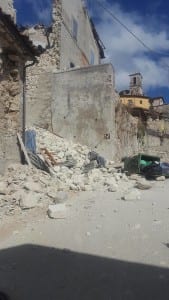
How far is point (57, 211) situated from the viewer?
24.3 feet

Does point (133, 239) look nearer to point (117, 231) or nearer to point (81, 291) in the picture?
point (117, 231)

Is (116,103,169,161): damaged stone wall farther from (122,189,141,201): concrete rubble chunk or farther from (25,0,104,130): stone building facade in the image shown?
(122,189,141,201): concrete rubble chunk

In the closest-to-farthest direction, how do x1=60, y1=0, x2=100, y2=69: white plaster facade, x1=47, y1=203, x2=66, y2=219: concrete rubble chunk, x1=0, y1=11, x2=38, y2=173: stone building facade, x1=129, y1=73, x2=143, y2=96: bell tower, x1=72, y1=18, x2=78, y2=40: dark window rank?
x1=47, y1=203, x2=66, y2=219: concrete rubble chunk → x1=0, y1=11, x2=38, y2=173: stone building facade → x1=60, y1=0, x2=100, y2=69: white plaster facade → x1=72, y1=18, x2=78, y2=40: dark window → x1=129, y1=73, x2=143, y2=96: bell tower

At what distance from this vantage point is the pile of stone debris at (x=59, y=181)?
807 cm

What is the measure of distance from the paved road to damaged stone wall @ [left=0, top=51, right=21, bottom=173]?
9.63 feet

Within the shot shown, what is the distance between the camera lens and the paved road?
161 inches

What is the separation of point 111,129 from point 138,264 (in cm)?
1250

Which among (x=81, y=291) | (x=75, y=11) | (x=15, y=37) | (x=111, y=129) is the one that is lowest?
(x=81, y=291)

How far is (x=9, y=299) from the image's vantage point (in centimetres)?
383

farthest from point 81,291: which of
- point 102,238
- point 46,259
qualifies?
point 102,238

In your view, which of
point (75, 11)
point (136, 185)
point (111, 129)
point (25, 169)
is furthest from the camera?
point (75, 11)

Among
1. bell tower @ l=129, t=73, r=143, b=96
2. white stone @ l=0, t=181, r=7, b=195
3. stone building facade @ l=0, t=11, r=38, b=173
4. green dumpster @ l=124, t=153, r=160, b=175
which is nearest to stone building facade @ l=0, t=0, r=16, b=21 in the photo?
stone building facade @ l=0, t=11, r=38, b=173

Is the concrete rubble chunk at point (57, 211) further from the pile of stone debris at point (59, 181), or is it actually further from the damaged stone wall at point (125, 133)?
the damaged stone wall at point (125, 133)

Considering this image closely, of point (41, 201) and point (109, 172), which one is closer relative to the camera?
point (41, 201)
